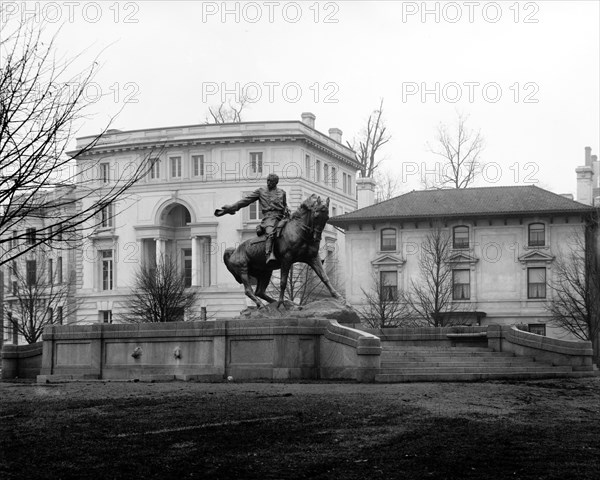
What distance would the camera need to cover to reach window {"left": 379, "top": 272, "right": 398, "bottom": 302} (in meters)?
67.6

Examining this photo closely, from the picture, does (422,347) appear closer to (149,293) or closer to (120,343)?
(120,343)

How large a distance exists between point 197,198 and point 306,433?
70.8 m

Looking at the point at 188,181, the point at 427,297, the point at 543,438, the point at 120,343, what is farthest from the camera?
the point at 188,181

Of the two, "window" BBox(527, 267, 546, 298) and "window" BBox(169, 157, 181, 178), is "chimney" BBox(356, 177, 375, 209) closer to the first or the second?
"window" BBox(527, 267, 546, 298)

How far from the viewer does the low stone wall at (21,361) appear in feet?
102

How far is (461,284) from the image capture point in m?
68.1

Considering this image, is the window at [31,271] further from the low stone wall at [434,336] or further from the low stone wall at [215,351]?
the low stone wall at [434,336]

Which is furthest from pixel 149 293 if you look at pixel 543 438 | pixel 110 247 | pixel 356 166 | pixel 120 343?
pixel 543 438

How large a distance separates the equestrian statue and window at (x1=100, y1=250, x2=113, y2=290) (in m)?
62.2

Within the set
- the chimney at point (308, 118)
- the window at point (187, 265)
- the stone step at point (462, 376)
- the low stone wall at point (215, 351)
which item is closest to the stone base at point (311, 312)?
the low stone wall at point (215, 351)

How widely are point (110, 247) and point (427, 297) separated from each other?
33.4 m

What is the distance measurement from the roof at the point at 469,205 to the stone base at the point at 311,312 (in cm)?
4020

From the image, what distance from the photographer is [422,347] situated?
28.5 m

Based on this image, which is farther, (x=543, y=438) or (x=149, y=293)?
(x=149, y=293)
